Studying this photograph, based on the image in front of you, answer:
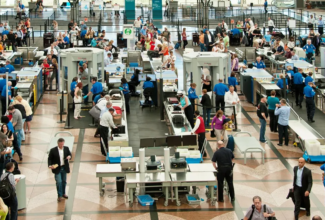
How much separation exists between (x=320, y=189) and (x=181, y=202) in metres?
3.41

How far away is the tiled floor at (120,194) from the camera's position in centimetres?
1371

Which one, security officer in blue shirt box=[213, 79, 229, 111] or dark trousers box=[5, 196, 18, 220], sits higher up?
security officer in blue shirt box=[213, 79, 229, 111]

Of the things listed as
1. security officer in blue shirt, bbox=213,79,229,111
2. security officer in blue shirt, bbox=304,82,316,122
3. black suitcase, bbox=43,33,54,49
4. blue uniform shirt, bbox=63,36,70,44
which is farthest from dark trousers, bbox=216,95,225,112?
black suitcase, bbox=43,33,54,49

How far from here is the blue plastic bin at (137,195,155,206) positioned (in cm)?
1402

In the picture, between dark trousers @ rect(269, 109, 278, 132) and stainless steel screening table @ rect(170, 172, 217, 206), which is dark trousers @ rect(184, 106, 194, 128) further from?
stainless steel screening table @ rect(170, 172, 217, 206)

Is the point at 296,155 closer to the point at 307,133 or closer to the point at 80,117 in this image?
the point at 307,133

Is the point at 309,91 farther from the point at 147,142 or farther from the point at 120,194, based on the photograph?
the point at 120,194

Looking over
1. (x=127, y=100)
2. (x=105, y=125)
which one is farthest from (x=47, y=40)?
(x=105, y=125)

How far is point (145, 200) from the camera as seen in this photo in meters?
14.1

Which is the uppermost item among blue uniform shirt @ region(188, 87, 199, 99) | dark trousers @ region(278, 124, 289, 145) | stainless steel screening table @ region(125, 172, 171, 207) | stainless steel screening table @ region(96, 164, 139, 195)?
blue uniform shirt @ region(188, 87, 199, 99)

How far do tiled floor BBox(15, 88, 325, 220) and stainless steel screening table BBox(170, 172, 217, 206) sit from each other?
33 centimetres

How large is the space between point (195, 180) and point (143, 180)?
1.14m

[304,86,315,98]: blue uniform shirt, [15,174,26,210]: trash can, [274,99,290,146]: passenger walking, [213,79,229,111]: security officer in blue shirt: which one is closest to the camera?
[15,174,26,210]: trash can

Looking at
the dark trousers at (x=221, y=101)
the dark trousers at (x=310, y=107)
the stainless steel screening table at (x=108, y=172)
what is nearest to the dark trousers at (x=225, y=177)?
the stainless steel screening table at (x=108, y=172)
